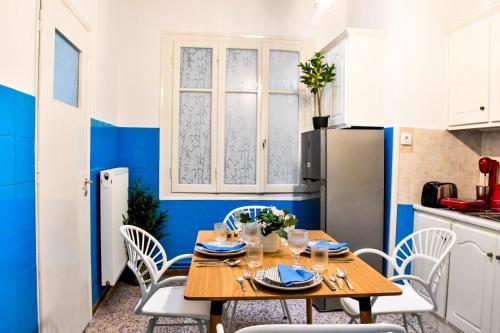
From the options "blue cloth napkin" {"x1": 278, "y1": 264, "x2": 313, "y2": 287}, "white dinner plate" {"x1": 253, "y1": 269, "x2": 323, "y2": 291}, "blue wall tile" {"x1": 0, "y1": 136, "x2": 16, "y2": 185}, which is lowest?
"white dinner plate" {"x1": 253, "y1": 269, "x2": 323, "y2": 291}

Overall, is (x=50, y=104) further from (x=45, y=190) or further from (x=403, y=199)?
(x=403, y=199)

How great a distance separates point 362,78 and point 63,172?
2309 mm

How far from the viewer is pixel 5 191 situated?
1423mm

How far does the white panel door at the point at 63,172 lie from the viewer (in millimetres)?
1772

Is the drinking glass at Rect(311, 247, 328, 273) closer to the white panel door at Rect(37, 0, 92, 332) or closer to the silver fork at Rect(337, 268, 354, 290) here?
the silver fork at Rect(337, 268, 354, 290)

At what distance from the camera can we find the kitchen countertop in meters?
2.09

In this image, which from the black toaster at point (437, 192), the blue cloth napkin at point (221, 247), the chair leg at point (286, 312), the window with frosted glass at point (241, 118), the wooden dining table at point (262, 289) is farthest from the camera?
the window with frosted glass at point (241, 118)

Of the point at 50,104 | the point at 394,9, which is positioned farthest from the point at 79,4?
the point at 394,9

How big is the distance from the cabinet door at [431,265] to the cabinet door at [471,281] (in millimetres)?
44

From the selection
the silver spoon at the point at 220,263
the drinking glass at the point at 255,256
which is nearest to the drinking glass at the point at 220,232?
the silver spoon at the point at 220,263

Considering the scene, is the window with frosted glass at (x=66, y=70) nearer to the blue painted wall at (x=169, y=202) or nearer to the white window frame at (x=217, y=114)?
the blue painted wall at (x=169, y=202)

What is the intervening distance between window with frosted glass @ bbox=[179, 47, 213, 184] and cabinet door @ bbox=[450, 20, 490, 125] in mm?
2122

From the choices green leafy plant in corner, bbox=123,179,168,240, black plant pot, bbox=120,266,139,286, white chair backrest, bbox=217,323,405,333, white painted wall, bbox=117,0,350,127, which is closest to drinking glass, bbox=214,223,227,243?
white chair backrest, bbox=217,323,405,333

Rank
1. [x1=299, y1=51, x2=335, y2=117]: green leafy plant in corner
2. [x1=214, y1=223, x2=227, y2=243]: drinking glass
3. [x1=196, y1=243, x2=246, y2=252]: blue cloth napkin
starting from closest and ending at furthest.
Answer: [x1=196, y1=243, x2=246, y2=252]: blue cloth napkin < [x1=214, y1=223, x2=227, y2=243]: drinking glass < [x1=299, y1=51, x2=335, y2=117]: green leafy plant in corner
